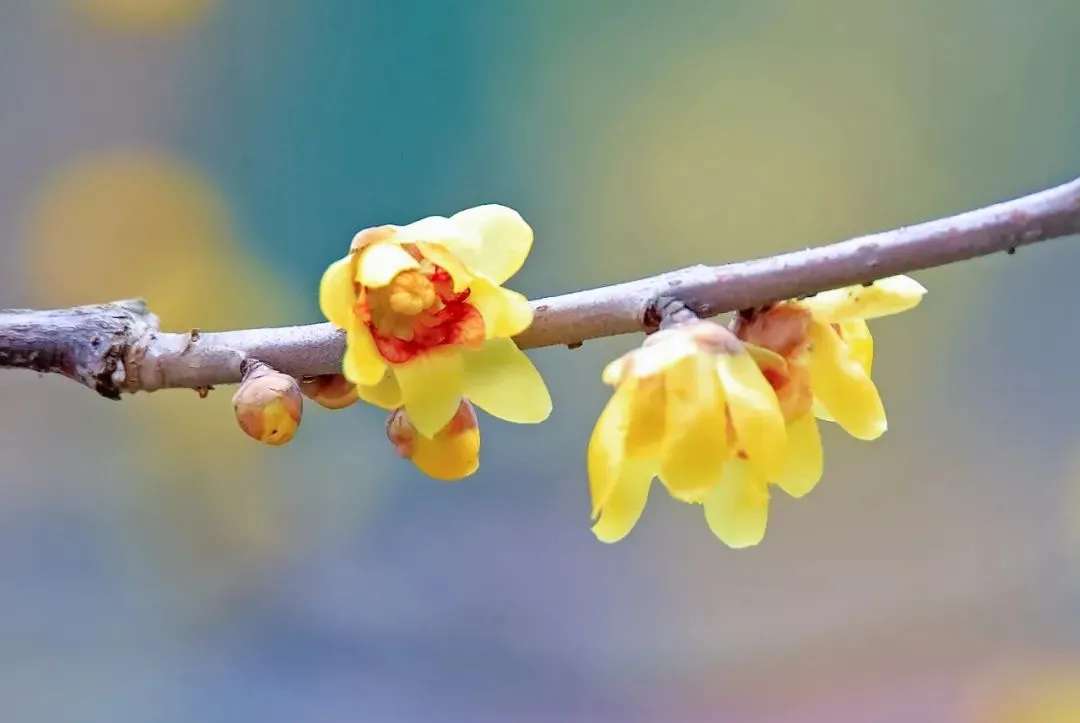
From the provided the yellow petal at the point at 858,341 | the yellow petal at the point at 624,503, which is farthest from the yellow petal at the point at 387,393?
the yellow petal at the point at 858,341

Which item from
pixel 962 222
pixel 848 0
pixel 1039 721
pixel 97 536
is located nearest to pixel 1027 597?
pixel 1039 721

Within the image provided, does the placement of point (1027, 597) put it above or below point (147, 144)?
below

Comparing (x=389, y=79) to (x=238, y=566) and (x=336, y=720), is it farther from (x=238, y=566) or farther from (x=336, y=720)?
(x=336, y=720)

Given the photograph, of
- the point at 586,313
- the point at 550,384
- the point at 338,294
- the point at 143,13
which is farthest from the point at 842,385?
the point at 143,13

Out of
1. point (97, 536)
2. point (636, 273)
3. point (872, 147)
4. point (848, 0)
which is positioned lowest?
point (97, 536)

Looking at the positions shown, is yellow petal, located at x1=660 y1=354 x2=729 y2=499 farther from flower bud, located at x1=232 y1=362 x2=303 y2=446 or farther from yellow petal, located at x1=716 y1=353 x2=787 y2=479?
flower bud, located at x1=232 y1=362 x2=303 y2=446
